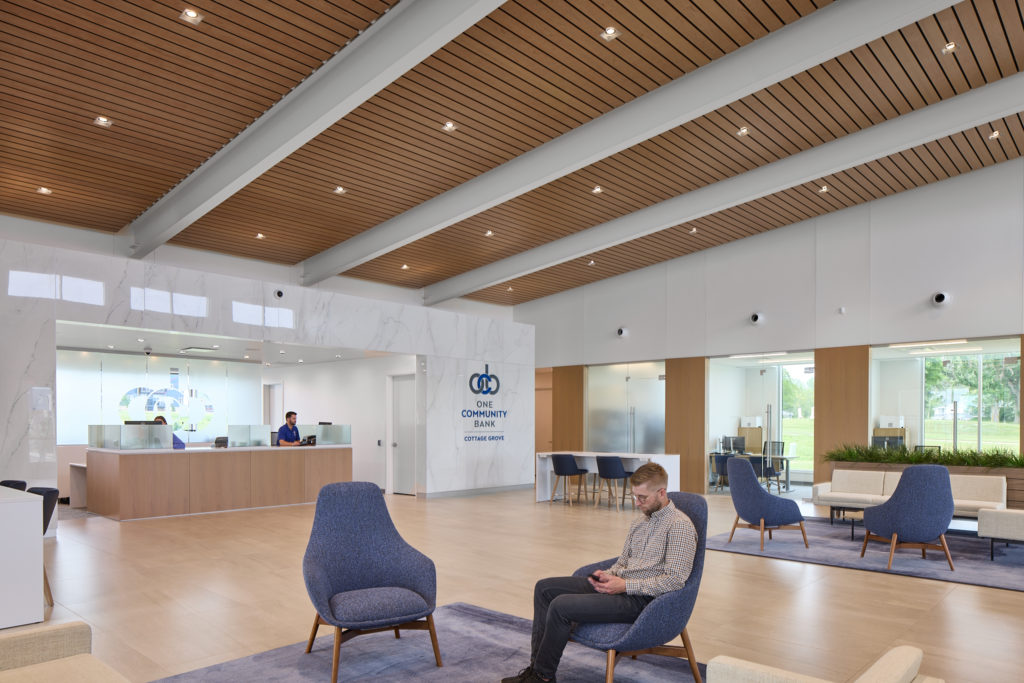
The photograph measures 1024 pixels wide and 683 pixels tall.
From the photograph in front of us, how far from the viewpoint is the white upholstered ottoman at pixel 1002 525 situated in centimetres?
704

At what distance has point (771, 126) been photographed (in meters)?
9.27

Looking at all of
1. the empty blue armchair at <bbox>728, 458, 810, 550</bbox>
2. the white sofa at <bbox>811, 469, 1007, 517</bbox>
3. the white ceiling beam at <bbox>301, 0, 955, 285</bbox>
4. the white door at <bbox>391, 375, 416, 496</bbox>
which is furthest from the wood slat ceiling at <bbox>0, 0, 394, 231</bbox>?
the white sofa at <bbox>811, 469, 1007, 517</bbox>

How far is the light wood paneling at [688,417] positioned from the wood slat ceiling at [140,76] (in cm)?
983

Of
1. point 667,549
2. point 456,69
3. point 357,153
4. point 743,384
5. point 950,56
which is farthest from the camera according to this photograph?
point 743,384

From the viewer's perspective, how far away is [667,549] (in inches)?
143

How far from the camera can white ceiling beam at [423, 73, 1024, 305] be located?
28.5 ft

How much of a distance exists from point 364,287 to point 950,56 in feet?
35.5

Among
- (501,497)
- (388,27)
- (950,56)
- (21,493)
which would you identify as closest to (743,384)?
(501,497)

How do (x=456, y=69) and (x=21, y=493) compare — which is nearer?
(x=21, y=493)

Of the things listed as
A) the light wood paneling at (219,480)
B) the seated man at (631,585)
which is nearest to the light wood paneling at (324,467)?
the light wood paneling at (219,480)

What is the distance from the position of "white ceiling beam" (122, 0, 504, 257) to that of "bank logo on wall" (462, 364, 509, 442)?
599 cm

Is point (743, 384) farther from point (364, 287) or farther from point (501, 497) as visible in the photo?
point (364, 287)

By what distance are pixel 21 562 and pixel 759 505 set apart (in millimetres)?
6670

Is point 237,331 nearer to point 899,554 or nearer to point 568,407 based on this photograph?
point 568,407
